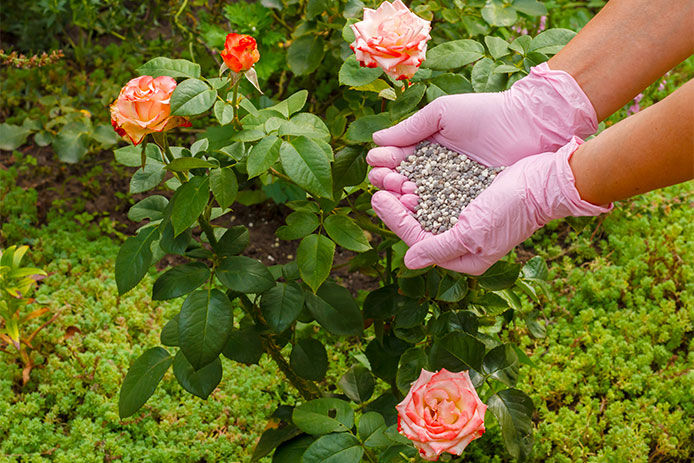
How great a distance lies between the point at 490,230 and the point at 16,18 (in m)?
2.81

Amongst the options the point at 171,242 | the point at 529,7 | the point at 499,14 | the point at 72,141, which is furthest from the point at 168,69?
the point at 72,141

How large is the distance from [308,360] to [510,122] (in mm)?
763

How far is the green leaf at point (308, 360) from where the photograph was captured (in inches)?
64.6

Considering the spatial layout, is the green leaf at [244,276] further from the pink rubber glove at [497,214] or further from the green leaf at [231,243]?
the pink rubber glove at [497,214]

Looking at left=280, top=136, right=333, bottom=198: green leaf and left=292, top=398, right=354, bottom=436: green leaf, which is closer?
left=280, top=136, right=333, bottom=198: green leaf

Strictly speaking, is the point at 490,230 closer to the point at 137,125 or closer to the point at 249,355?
the point at 249,355

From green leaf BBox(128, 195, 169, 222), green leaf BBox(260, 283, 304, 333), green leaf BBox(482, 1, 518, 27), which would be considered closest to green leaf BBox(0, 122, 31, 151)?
green leaf BBox(128, 195, 169, 222)

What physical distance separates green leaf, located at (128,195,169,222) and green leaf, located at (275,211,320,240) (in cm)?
32

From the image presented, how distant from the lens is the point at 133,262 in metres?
1.38

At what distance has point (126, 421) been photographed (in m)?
2.02

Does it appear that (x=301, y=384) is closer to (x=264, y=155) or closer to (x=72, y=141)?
(x=264, y=155)

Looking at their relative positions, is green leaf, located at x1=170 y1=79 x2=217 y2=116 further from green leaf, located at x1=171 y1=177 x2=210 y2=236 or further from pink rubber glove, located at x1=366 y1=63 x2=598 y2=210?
pink rubber glove, located at x1=366 y1=63 x2=598 y2=210

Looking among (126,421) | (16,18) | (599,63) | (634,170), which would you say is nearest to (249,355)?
(126,421)

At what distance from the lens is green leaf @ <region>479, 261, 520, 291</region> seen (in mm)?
1494
